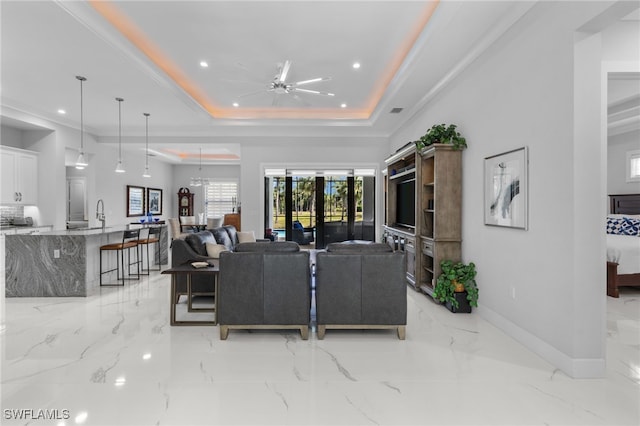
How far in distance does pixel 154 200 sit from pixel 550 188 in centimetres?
1057

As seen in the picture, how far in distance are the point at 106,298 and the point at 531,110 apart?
5566 millimetres

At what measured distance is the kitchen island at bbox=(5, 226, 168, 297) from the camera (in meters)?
4.73

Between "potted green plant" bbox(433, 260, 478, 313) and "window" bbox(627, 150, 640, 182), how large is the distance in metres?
4.75

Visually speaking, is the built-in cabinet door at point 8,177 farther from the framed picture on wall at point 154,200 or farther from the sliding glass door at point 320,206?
the sliding glass door at point 320,206

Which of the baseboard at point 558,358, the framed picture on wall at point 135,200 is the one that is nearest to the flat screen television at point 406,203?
the baseboard at point 558,358

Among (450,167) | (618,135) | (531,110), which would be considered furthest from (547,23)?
(618,135)

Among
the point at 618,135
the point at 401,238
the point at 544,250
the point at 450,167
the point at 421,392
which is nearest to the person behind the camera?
the point at 421,392

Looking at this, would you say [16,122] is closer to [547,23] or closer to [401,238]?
[401,238]

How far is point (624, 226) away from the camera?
18.8 ft

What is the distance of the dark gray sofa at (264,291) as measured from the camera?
3.19 m

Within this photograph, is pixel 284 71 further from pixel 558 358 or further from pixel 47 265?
pixel 47 265

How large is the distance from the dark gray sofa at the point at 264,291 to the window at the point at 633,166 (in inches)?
268

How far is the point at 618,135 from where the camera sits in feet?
21.4

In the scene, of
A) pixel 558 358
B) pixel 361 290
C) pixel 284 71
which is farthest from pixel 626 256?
pixel 284 71
